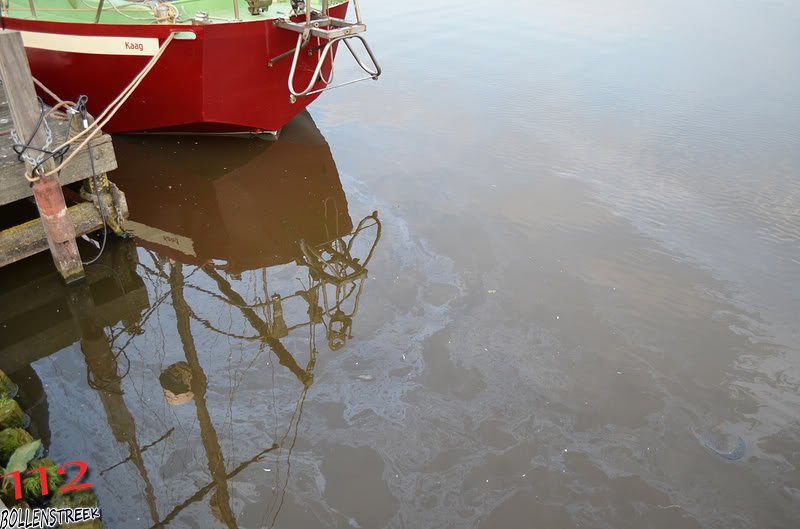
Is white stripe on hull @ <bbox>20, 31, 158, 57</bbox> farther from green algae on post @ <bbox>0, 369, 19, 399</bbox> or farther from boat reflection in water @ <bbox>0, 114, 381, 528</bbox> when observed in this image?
green algae on post @ <bbox>0, 369, 19, 399</bbox>

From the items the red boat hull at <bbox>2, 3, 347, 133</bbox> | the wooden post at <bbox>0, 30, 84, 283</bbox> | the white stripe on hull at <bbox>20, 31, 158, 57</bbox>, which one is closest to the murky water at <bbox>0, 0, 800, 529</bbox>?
the wooden post at <bbox>0, 30, 84, 283</bbox>

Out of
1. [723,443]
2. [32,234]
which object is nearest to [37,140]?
[32,234]

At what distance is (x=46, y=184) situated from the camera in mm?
5125

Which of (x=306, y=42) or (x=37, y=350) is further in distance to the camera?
(x=306, y=42)

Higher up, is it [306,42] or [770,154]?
[306,42]

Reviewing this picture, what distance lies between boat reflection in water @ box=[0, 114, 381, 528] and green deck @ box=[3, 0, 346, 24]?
143cm

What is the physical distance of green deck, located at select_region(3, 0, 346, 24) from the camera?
22.4 ft

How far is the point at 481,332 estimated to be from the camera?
208 inches

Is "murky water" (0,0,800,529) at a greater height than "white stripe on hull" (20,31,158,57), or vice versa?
"white stripe on hull" (20,31,158,57)

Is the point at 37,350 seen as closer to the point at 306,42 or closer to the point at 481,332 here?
the point at 481,332

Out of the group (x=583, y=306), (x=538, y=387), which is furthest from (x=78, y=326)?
(x=583, y=306)

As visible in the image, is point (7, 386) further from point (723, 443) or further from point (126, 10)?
point (723, 443)

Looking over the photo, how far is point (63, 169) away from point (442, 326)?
326 centimetres

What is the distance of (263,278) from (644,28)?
31.6ft
